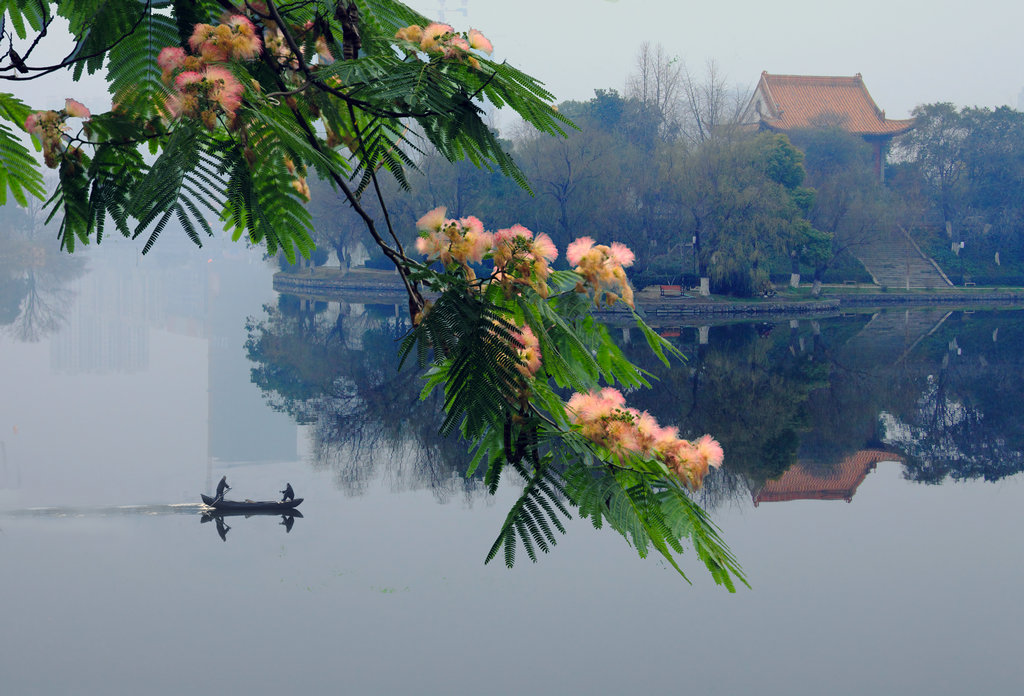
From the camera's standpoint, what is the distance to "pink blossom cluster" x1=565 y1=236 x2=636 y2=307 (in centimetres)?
249

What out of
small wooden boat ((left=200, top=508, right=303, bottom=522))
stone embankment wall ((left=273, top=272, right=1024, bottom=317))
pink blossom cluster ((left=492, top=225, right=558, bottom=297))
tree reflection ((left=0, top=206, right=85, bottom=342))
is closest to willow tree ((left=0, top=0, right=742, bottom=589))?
pink blossom cluster ((left=492, top=225, right=558, bottom=297))

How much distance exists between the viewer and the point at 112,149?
242 cm

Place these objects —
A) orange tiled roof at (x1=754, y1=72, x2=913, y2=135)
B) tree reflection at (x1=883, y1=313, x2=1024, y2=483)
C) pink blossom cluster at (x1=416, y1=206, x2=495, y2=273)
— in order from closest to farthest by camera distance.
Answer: pink blossom cluster at (x1=416, y1=206, x2=495, y2=273)
tree reflection at (x1=883, y1=313, x2=1024, y2=483)
orange tiled roof at (x1=754, y1=72, x2=913, y2=135)

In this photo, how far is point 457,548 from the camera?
1231 centimetres

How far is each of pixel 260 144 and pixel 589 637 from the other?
8.63 meters

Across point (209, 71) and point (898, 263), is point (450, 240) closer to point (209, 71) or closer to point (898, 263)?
point (209, 71)

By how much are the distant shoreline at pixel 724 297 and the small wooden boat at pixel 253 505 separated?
2017 cm

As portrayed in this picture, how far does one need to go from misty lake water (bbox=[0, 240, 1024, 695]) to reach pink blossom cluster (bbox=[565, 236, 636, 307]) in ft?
23.9

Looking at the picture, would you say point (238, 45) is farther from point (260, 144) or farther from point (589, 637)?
point (589, 637)

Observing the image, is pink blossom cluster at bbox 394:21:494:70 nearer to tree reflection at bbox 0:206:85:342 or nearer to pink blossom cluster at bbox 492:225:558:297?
pink blossom cluster at bbox 492:225:558:297

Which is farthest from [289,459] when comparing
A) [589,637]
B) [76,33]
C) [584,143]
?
[584,143]

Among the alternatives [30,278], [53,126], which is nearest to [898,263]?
[53,126]

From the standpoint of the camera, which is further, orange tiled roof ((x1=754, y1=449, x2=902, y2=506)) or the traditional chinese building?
the traditional chinese building

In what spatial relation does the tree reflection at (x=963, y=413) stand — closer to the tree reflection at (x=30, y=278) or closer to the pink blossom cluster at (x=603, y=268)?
the pink blossom cluster at (x=603, y=268)
